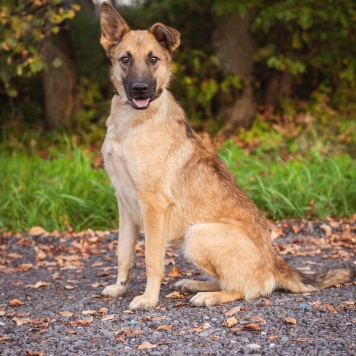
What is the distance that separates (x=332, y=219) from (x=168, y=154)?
337 centimetres

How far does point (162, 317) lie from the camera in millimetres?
4684

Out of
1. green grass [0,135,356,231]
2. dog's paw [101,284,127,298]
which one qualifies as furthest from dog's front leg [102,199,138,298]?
green grass [0,135,356,231]

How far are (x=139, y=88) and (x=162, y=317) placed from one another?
1750 mm

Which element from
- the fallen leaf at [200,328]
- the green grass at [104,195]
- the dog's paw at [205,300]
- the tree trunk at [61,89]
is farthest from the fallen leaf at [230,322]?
the tree trunk at [61,89]

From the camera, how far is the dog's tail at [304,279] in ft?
16.7

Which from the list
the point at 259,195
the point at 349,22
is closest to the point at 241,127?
the point at 349,22

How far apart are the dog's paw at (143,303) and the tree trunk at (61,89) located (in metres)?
8.06

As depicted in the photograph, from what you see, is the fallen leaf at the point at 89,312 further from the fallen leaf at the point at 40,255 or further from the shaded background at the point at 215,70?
the shaded background at the point at 215,70

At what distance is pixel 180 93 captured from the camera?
13.5 m

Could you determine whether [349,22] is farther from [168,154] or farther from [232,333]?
[232,333]

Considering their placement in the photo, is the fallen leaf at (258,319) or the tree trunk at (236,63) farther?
the tree trunk at (236,63)

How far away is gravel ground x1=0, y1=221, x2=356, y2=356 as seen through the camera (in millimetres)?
4062

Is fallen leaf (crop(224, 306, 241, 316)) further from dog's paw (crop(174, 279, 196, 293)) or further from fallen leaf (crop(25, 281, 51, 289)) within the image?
fallen leaf (crop(25, 281, 51, 289))

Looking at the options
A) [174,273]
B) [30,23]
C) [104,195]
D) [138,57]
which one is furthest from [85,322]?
[30,23]
